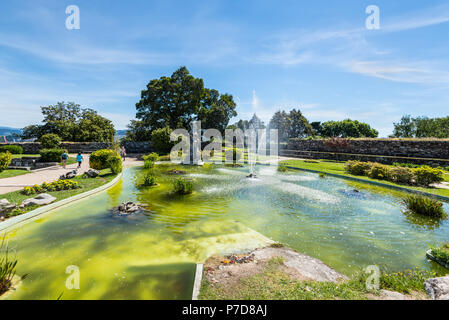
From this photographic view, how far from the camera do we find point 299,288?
3.30 metres

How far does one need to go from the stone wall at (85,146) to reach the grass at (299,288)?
28.9 metres

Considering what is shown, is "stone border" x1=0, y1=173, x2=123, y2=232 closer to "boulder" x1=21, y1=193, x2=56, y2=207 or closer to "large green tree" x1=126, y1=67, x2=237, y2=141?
"boulder" x1=21, y1=193, x2=56, y2=207

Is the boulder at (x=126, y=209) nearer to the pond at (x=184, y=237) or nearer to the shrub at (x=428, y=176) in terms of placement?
the pond at (x=184, y=237)

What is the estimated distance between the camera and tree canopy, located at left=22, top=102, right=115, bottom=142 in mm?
32656

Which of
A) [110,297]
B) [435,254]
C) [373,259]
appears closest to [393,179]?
[435,254]

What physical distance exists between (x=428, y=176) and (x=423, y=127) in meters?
70.2

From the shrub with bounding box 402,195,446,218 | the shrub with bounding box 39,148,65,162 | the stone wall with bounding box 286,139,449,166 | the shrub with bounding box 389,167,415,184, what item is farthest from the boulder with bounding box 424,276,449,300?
the shrub with bounding box 39,148,65,162

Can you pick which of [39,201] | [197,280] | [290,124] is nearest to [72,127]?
[39,201]

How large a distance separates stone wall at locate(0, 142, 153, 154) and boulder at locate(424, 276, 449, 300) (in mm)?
31028

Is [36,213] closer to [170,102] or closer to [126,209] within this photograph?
[126,209]

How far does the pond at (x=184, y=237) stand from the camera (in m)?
3.66
